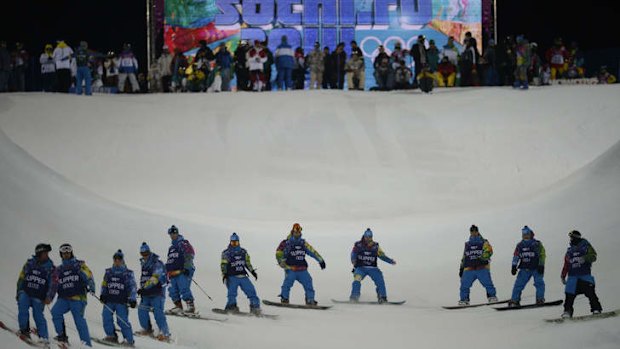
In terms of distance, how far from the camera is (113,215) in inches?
979

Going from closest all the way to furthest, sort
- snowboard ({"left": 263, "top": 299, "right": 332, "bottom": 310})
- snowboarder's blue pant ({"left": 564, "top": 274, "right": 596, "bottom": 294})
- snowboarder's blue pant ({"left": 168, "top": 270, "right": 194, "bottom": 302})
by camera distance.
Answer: snowboarder's blue pant ({"left": 564, "top": 274, "right": 596, "bottom": 294}) → snowboarder's blue pant ({"left": 168, "top": 270, "right": 194, "bottom": 302}) → snowboard ({"left": 263, "top": 299, "right": 332, "bottom": 310})

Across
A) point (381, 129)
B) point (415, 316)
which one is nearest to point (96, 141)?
point (381, 129)

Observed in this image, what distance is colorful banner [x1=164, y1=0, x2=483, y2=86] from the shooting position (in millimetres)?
36125

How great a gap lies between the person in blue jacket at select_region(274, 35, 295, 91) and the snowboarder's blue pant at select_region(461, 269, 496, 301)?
14.1 metres

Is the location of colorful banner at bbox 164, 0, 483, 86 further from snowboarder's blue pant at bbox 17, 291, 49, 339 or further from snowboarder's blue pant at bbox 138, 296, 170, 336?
snowboarder's blue pant at bbox 17, 291, 49, 339

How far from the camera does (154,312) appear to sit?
52.4 feet

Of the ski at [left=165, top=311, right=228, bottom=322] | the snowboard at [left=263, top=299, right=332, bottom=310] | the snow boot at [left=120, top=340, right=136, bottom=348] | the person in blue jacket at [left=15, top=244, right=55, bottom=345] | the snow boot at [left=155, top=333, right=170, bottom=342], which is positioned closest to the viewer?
the person in blue jacket at [left=15, top=244, right=55, bottom=345]

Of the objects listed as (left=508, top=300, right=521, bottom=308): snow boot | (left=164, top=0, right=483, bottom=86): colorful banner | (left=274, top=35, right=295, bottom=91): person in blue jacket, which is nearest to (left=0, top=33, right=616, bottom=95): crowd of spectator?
(left=274, top=35, right=295, bottom=91): person in blue jacket

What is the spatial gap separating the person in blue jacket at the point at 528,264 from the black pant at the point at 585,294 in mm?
1468

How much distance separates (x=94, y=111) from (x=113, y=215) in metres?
5.97

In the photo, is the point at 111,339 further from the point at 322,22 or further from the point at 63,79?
the point at 322,22

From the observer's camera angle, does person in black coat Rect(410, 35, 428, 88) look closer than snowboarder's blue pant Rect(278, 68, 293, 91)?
Yes

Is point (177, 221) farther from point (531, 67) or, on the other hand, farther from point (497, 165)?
point (531, 67)

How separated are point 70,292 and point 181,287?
11.4ft
